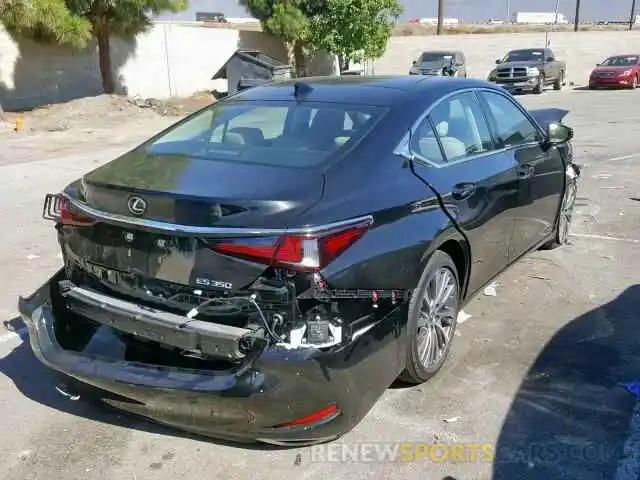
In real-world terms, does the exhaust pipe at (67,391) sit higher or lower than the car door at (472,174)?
lower

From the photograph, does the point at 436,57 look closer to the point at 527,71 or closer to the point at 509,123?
the point at 527,71

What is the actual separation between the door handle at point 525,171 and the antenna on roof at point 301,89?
5.19 feet

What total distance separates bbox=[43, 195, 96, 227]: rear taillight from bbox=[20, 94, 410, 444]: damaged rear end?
22 millimetres

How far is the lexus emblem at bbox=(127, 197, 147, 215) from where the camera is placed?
2.90m

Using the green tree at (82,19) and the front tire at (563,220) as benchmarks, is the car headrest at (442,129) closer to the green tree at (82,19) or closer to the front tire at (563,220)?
the front tire at (563,220)

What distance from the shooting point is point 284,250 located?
2678mm

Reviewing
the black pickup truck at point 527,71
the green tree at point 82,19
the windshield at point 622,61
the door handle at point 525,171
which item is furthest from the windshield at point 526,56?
the door handle at point 525,171

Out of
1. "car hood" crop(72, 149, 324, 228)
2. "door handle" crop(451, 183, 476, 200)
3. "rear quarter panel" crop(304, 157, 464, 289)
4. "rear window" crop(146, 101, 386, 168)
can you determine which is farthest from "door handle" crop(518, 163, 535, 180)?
"car hood" crop(72, 149, 324, 228)

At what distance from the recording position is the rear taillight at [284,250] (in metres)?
2.68

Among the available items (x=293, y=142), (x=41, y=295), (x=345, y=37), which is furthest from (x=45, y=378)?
(x=345, y=37)

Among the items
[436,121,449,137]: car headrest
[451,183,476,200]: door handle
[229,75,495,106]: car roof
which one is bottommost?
[451,183,476,200]: door handle

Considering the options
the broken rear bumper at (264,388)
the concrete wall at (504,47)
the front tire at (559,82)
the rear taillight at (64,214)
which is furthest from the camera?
the concrete wall at (504,47)

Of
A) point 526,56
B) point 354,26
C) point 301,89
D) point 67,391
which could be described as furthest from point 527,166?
point 526,56

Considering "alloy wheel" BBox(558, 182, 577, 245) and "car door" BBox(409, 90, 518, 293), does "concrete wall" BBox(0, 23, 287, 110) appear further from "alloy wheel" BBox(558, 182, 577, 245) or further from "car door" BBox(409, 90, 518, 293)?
"car door" BBox(409, 90, 518, 293)
